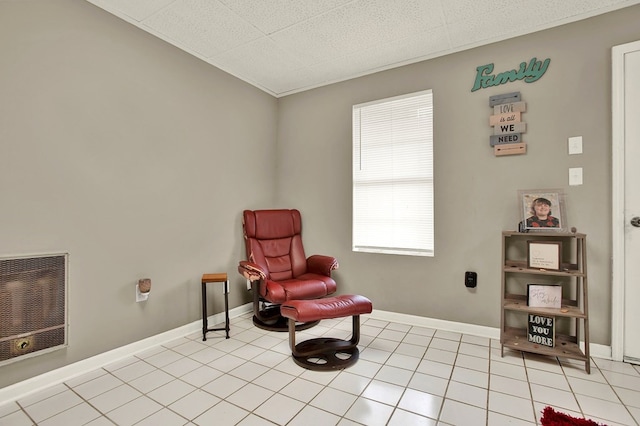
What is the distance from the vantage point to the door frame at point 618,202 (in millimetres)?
2225

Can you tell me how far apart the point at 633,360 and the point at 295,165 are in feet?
11.3

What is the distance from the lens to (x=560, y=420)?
5.13ft

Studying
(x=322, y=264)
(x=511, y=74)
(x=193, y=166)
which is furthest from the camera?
(x=322, y=264)

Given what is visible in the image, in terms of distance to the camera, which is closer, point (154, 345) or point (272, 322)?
point (154, 345)

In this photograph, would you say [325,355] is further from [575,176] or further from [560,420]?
[575,176]

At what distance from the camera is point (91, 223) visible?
2182 millimetres

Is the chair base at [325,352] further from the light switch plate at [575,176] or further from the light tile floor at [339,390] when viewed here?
the light switch plate at [575,176]

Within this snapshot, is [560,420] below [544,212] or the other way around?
below

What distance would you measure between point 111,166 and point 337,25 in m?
2.09

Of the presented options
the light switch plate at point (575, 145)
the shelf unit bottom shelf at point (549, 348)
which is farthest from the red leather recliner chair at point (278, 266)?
the light switch plate at point (575, 145)

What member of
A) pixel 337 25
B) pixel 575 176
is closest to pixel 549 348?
pixel 575 176

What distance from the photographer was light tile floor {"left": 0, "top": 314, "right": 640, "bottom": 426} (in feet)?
5.36

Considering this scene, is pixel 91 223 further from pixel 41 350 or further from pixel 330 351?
pixel 330 351

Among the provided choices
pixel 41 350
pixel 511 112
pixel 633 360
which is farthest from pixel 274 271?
pixel 633 360
